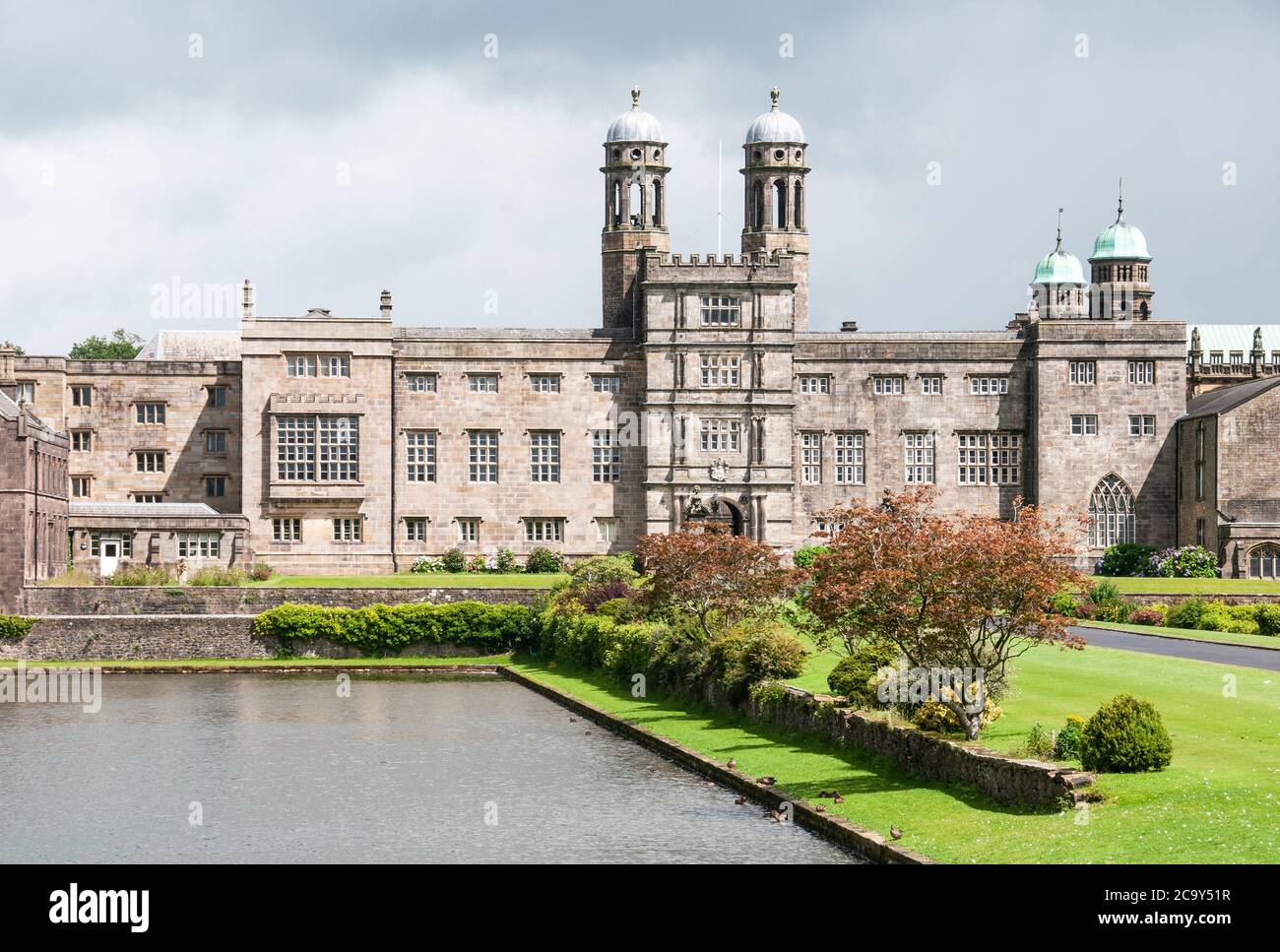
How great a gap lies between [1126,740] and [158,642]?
45675 mm

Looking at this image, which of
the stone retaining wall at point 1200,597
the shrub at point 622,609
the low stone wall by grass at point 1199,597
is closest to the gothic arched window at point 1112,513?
the low stone wall by grass at point 1199,597

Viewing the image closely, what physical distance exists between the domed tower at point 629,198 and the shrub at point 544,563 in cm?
1208

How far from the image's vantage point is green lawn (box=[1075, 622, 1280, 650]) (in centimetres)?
5006

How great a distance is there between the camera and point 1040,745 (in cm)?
2859

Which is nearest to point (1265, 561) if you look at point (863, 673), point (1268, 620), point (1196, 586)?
point (1196, 586)

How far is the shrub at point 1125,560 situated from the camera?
77.2m

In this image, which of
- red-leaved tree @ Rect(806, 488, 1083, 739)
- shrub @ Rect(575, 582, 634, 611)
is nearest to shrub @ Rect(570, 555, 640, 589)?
shrub @ Rect(575, 582, 634, 611)

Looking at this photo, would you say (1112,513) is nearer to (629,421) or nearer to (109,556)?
(629,421)

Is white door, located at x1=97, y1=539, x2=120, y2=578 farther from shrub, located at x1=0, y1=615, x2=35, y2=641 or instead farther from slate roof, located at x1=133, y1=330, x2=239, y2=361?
slate roof, located at x1=133, y1=330, x2=239, y2=361

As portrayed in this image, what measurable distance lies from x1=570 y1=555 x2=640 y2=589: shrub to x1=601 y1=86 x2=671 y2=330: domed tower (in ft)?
63.7

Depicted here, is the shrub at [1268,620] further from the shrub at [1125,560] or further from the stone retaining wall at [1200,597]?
the shrub at [1125,560]
